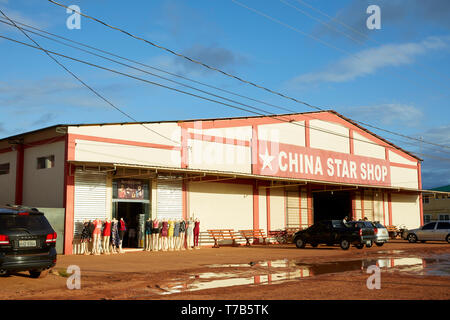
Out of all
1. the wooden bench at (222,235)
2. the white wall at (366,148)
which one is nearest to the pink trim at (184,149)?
the wooden bench at (222,235)

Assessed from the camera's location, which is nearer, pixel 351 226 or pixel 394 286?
pixel 394 286

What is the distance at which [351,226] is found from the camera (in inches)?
1037

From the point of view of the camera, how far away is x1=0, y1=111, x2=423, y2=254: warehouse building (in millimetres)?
24188

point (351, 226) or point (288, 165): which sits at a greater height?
point (288, 165)

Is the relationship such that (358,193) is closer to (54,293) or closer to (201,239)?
(201,239)

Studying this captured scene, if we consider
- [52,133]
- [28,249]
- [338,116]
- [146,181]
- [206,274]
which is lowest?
[206,274]

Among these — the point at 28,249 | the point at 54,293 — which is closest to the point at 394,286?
the point at 54,293

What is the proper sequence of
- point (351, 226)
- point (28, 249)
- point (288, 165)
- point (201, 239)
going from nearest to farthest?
point (28, 249)
point (351, 226)
point (201, 239)
point (288, 165)

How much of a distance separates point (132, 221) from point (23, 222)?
16325 mm

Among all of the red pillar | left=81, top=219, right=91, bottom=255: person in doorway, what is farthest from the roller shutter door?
the red pillar

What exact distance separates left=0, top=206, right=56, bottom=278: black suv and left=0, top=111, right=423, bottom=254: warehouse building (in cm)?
999

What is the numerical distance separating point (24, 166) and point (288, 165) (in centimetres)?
1729

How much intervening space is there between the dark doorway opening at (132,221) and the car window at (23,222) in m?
13.2
